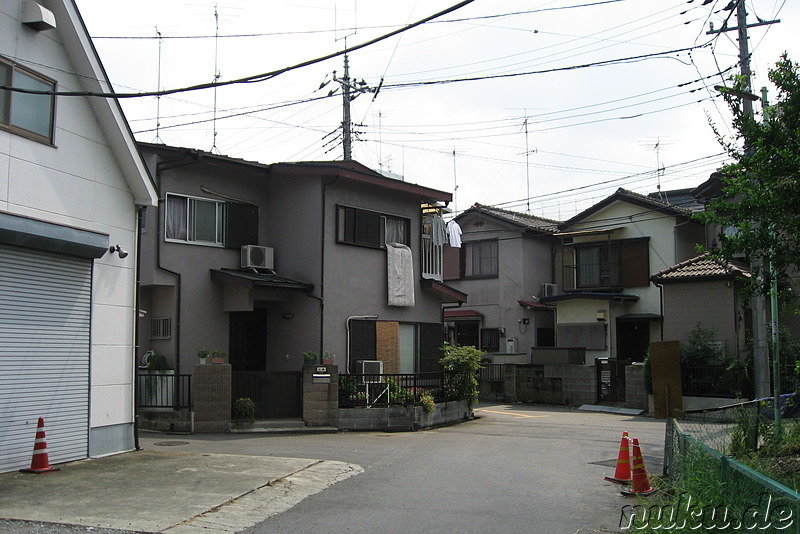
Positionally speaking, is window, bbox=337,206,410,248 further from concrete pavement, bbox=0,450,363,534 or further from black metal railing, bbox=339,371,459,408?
concrete pavement, bbox=0,450,363,534

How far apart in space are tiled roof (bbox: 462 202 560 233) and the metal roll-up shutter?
23.3m

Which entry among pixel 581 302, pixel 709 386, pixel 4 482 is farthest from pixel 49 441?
pixel 581 302

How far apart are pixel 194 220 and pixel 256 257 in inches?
73.2

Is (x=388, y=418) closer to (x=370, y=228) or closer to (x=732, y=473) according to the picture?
(x=370, y=228)

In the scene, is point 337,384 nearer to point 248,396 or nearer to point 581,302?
point 248,396

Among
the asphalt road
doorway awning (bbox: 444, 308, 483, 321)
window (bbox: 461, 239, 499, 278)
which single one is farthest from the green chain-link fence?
window (bbox: 461, 239, 499, 278)

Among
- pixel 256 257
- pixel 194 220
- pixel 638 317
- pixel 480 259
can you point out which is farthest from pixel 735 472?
pixel 480 259

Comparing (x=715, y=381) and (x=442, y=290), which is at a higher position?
(x=442, y=290)

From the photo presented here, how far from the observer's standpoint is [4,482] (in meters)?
9.96

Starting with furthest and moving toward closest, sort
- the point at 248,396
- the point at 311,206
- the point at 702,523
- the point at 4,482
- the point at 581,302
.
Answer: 1. the point at 581,302
2. the point at 311,206
3. the point at 248,396
4. the point at 4,482
5. the point at 702,523

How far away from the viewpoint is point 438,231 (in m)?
23.3

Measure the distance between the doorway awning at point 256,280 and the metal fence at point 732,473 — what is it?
34.5 ft

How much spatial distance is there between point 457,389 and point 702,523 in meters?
13.9

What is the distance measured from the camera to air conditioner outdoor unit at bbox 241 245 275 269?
1916 cm
